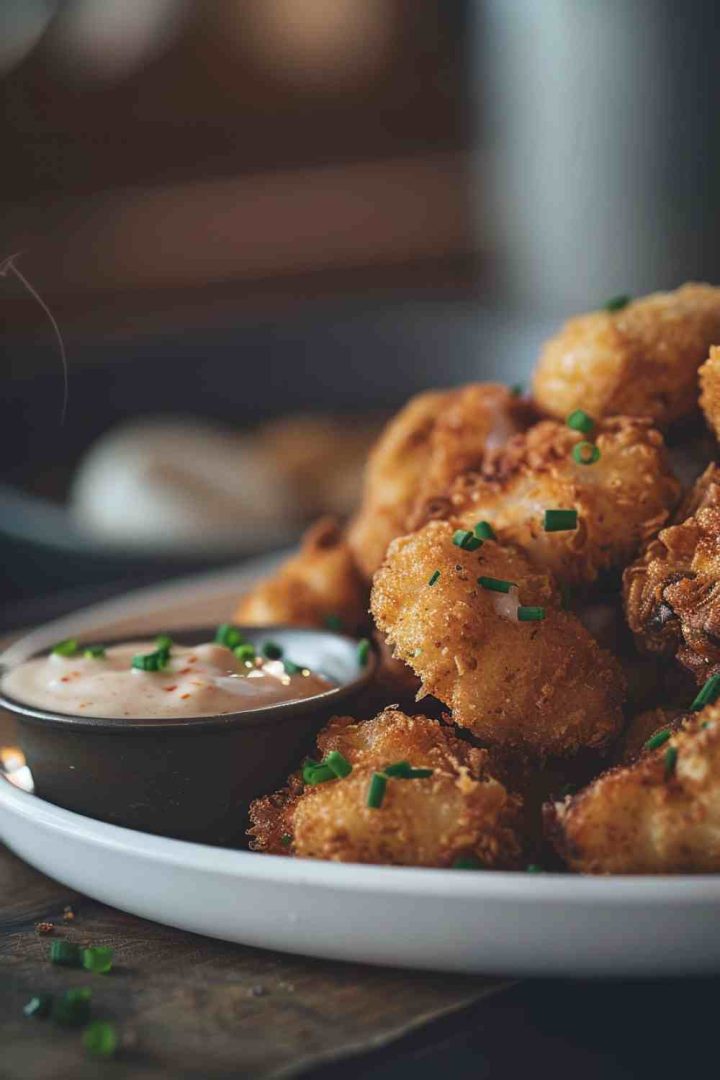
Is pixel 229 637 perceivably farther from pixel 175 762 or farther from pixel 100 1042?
pixel 100 1042

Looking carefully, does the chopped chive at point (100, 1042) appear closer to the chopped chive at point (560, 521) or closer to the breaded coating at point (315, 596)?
the chopped chive at point (560, 521)

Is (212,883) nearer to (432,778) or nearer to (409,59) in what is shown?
(432,778)

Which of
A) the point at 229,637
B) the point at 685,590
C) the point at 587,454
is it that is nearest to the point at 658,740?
the point at 685,590

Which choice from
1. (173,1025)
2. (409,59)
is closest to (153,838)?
(173,1025)

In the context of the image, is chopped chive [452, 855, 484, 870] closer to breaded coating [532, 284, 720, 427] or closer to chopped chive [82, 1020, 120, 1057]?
chopped chive [82, 1020, 120, 1057]

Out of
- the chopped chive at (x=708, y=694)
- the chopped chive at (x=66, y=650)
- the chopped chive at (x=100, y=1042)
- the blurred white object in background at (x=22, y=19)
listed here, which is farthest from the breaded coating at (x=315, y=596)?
the blurred white object in background at (x=22, y=19)

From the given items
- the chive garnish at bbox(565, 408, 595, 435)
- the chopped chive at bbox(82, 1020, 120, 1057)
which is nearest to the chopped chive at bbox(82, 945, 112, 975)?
the chopped chive at bbox(82, 1020, 120, 1057)
